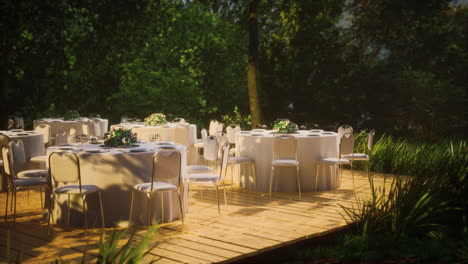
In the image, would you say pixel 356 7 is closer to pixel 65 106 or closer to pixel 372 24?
pixel 372 24

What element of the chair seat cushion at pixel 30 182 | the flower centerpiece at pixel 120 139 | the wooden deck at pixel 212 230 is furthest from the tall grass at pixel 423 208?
the chair seat cushion at pixel 30 182

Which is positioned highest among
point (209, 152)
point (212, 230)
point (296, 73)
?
point (296, 73)

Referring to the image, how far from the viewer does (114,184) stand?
6480mm

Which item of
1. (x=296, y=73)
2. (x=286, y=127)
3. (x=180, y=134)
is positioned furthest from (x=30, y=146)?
(x=296, y=73)

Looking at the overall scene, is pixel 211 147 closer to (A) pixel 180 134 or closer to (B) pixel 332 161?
(B) pixel 332 161

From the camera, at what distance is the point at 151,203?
666cm

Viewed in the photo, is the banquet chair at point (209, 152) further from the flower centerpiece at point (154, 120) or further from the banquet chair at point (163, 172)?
the flower centerpiece at point (154, 120)

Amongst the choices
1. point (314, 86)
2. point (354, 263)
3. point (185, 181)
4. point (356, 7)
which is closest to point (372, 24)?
point (356, 7)

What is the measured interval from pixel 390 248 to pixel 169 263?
2198mm

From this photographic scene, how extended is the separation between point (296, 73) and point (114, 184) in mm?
12350

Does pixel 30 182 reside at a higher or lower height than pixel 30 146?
lower

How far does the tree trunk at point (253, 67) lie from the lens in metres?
14.3

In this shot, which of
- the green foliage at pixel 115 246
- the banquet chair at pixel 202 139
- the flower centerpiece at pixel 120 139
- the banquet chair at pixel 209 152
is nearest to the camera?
the green foliage at pixel 115 246

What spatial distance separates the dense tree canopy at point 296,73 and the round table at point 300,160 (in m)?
8.16
